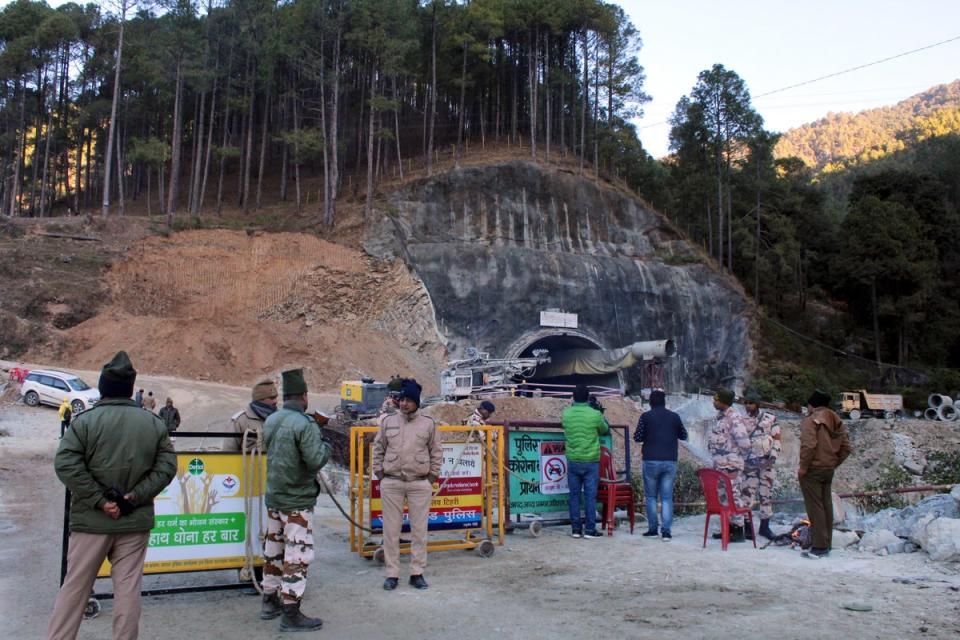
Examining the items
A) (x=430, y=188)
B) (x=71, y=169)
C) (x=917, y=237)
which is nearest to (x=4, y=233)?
(x=430, y=188)

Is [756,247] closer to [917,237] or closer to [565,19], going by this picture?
→ [917,237]

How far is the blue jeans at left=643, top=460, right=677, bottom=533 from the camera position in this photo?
29.9ft

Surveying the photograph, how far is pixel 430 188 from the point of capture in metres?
44.1

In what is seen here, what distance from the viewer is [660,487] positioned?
9336 mm

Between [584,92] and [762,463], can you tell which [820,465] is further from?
[584,92]

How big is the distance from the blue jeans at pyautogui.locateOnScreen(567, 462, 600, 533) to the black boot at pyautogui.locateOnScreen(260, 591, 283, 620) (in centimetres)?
431

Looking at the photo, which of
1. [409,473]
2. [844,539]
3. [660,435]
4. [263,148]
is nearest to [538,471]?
[660,435]

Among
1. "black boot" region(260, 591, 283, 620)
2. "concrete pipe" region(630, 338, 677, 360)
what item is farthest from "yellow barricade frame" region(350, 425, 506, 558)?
"concrete pipe" region(630, 338, 677, 360)

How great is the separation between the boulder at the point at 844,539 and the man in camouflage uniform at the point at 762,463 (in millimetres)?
743

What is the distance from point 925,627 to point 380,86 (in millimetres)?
50372

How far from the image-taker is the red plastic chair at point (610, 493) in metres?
9.62

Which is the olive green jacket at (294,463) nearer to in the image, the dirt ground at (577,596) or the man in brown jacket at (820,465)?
the dirt ground at (577,596)

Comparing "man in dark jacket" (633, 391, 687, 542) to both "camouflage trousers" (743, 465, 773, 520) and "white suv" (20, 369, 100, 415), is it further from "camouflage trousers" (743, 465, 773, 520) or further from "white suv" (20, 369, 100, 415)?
"white suv" (20, 369, 100, 415)

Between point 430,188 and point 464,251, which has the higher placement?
point 430,188
